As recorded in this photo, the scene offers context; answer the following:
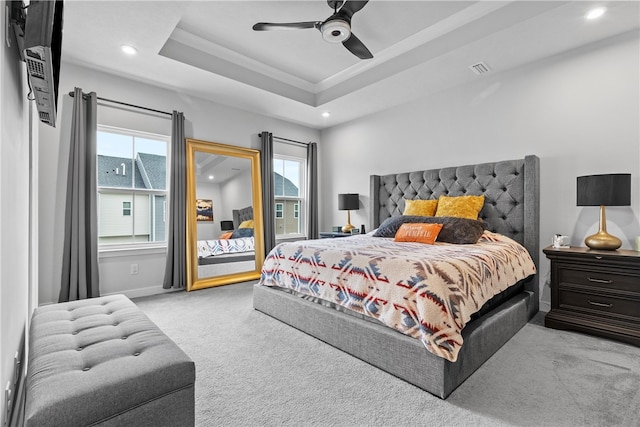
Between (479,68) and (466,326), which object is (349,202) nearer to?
(479,68)

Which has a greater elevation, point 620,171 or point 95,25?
point 95,25

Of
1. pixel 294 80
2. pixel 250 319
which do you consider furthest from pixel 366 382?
pixel 294 80

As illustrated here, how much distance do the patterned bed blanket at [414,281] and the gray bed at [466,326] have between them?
0.37 feet

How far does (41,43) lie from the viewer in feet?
3.46

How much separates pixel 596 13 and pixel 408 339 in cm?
306

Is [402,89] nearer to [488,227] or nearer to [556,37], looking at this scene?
[556,37]

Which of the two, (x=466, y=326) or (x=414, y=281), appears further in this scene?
(x=466, y=326)

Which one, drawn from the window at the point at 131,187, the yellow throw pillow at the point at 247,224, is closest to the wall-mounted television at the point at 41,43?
the window at the point at 131,187

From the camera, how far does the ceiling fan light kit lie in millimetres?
2467

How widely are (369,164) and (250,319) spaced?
3.16 m

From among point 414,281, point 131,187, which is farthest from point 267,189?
point 414,281

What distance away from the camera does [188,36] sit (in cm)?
336

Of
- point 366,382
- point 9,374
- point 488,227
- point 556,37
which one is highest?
point 556,37

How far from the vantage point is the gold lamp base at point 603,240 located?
8.41 feet
